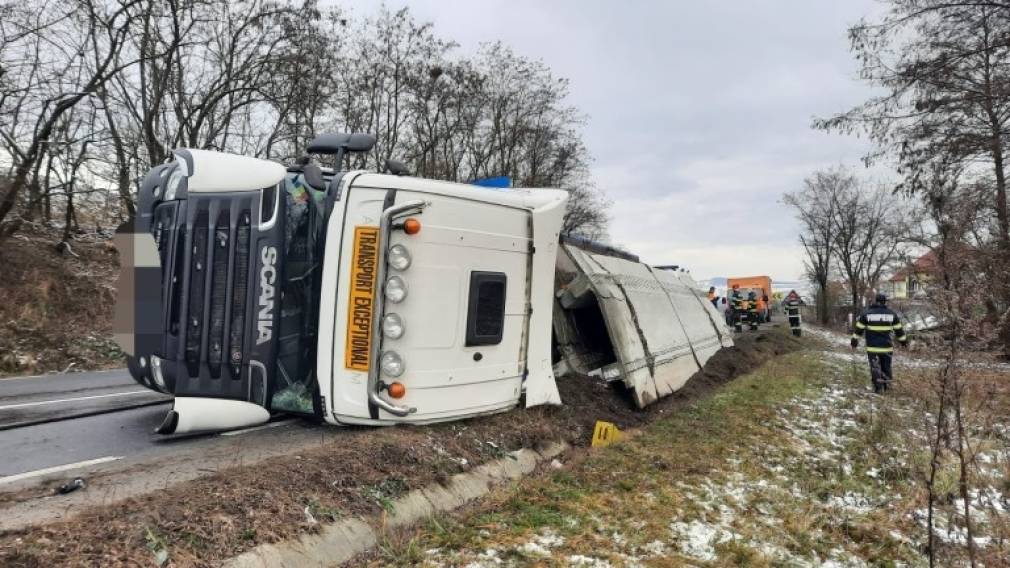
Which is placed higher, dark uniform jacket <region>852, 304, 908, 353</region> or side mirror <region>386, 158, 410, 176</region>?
side mirror <region>386, 158, 410, 176</region>

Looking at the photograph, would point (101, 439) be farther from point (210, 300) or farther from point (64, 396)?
point (64, 396)

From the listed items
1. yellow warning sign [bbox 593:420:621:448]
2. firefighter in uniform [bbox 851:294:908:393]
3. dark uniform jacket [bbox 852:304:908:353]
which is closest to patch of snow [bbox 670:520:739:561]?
yellow warning sign [bbox 593:420:621:448]

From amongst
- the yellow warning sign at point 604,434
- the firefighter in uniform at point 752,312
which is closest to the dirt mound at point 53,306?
the yellow warning sign at point 604,434

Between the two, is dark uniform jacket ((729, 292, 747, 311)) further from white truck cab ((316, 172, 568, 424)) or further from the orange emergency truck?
white truck cab ((316, 172, 568, 424))

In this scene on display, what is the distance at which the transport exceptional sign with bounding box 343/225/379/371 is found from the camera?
3840 millimetres

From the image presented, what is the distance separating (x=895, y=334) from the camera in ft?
30.7

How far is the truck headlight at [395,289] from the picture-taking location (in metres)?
3.85

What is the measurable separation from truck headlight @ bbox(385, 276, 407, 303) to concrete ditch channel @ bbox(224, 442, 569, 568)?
47.0 inches

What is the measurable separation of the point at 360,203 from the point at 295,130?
664 inches

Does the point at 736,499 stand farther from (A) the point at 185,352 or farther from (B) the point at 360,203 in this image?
(A) the point at 185,352

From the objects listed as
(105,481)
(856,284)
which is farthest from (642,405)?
(856,284)

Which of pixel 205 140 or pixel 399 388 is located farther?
pixel 205 140

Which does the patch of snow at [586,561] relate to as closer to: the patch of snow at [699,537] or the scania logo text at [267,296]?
the patch of snow at [699,537]

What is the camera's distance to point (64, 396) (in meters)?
6.08
